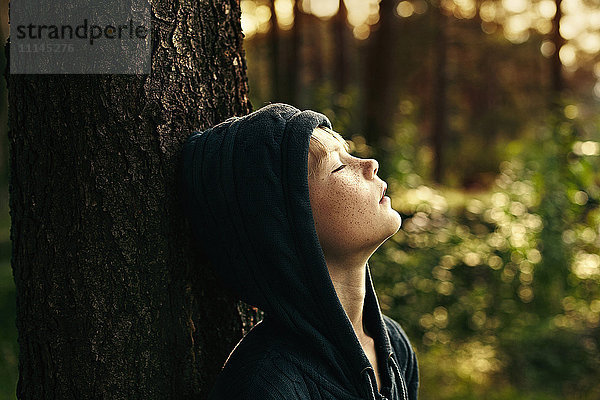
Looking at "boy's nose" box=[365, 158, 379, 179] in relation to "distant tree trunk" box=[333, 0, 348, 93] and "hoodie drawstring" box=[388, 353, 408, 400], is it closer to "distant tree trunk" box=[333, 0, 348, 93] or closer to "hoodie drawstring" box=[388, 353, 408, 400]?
"hoodie drawstring" box=[388, 353, 408, 400]

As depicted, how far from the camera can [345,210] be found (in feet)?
5.15

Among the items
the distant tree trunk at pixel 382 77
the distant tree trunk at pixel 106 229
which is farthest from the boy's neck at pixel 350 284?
the distant tree trunk at pixel 382 77

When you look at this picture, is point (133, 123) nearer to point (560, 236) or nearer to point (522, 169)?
point (560, 236)

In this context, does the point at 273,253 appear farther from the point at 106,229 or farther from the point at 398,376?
the point at 398,376

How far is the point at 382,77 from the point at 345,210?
23.2 ft

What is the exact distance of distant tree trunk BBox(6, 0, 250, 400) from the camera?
4.98ft

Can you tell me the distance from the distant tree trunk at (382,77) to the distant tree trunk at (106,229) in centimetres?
601

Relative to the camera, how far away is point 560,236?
5457 millimetres

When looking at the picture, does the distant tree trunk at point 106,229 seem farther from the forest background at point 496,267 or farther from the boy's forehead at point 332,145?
the forest background at point 496,267

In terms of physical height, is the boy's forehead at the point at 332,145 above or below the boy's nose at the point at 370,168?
above

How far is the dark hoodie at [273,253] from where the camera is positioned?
1.48m

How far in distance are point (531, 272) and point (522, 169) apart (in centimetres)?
116

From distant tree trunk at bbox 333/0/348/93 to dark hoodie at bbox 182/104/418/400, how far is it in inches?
709

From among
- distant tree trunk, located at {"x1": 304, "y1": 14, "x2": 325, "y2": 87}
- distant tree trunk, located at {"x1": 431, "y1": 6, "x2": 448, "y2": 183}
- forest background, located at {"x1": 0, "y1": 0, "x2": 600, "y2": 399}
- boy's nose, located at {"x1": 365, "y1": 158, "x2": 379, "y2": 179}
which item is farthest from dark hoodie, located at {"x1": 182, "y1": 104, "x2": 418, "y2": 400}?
distant tree trunk, located at {"x1": 304, "y1": 14, "x2": 325, "y2": 87}
